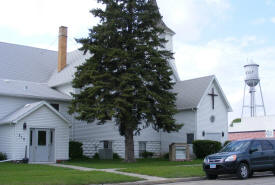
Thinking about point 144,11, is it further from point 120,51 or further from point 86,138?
point 86,138

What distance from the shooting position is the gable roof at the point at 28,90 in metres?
30.0

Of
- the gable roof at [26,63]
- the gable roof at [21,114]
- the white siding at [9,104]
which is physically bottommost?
the gable roof at [21,114]

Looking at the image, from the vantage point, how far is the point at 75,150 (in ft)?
103

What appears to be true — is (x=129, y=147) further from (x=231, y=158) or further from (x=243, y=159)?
(x=243, y=159)

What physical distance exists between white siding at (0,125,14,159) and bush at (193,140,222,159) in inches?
553

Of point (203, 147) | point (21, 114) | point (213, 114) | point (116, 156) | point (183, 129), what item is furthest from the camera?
point (213, 114)

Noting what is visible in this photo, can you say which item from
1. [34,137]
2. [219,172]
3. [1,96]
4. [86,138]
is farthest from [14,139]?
[219,172]

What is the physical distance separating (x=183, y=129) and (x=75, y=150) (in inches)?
372

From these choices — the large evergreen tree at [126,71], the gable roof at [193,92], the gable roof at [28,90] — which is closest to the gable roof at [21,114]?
the gable roof at [28,90]

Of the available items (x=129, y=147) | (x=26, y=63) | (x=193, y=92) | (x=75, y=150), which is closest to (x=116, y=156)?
(x=75, y=150)

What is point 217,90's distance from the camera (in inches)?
1393

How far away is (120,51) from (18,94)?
31.8 feet

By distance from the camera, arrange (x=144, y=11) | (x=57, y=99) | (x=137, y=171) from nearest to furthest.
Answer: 1. (x=137, y=171)
2. (x=144, y=11)
3. (x=57, y=99)

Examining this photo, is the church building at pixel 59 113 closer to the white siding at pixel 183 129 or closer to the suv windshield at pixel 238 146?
the white siding at pixel 183 129
